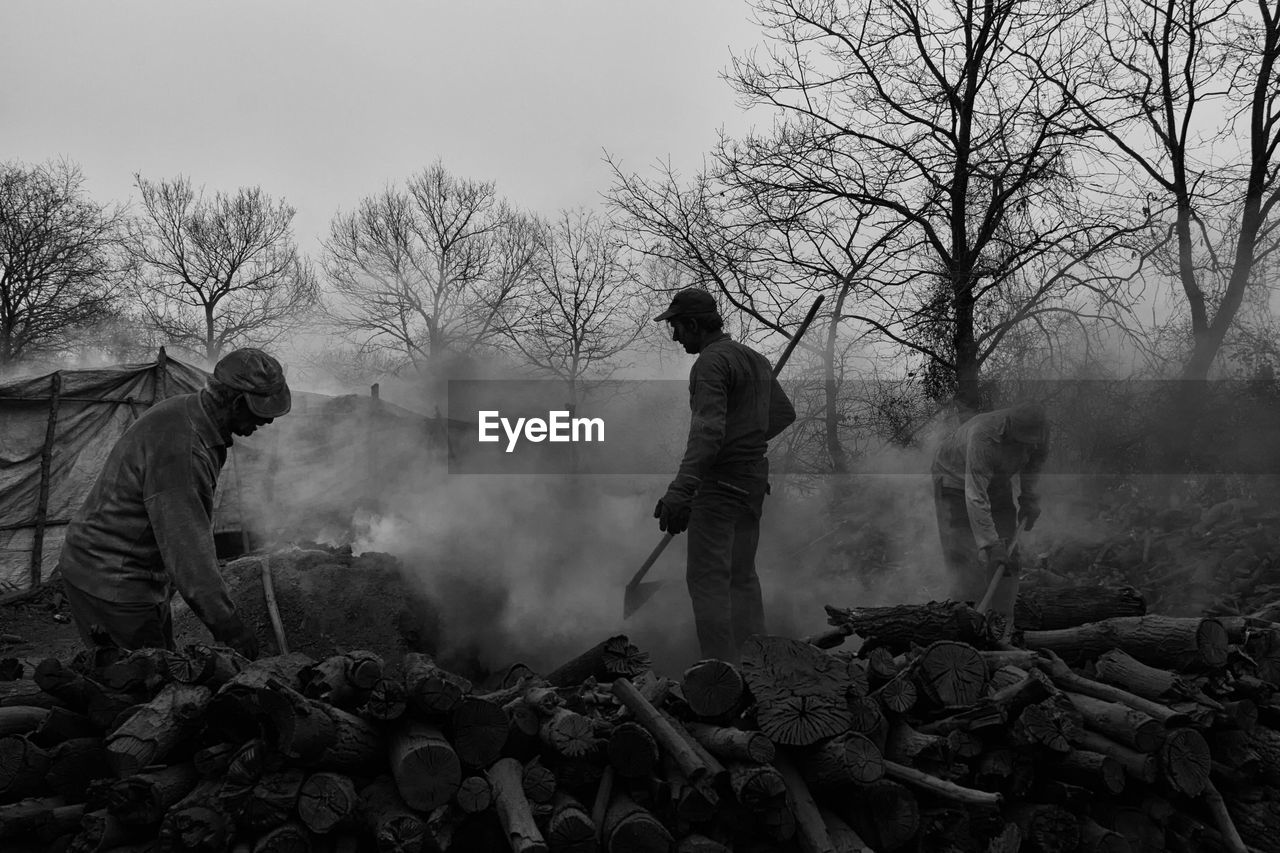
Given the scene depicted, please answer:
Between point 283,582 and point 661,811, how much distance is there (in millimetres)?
5006

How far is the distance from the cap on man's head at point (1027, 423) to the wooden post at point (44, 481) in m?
11.0

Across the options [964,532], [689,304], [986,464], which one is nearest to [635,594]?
[689,304]

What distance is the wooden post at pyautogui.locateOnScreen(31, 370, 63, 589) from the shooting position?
11.0 m

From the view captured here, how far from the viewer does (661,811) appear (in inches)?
114

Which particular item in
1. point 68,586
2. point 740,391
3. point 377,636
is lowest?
point 377,636

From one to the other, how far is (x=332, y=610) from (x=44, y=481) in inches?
260

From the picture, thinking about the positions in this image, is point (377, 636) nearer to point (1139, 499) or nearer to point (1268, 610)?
point (1268, 610)

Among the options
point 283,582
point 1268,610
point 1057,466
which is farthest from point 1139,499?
point 283,582

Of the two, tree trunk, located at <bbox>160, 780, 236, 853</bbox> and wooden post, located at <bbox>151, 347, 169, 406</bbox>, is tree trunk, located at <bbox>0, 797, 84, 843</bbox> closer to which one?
tree trunk, located at <bbox>160, 780, 236, 853</bbox>

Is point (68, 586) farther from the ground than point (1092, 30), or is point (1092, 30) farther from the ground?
point (1092, 30)

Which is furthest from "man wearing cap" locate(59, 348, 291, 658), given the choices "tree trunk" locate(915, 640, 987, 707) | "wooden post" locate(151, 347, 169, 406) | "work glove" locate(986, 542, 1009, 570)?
"wooden post" locate(151, 347, 169, 406)

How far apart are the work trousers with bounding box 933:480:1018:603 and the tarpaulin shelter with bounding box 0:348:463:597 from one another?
6555 mm

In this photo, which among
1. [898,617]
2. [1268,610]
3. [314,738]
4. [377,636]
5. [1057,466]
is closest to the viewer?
[314,738]

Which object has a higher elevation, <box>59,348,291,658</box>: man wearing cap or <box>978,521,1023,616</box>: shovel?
<box>59,348,291,658</box>: man wearing cap
